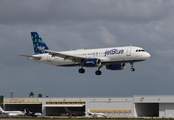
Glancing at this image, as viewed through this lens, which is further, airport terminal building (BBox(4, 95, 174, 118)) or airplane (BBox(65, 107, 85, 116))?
airplane (BBox(65, 107, 85, 116))

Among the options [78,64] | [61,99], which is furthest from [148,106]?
[78,64]

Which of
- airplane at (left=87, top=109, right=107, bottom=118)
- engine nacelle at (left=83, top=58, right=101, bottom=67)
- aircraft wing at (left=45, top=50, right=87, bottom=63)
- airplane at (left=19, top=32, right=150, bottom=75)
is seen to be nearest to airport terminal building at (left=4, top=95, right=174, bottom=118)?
airplane at (left=87, top=109, right=107, bottom=118)

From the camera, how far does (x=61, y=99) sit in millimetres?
157375

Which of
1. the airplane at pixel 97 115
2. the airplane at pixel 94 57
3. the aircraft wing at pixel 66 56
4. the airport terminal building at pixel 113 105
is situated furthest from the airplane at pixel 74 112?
the aircraft wing at pixel 66 56

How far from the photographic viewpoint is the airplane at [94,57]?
104 meters

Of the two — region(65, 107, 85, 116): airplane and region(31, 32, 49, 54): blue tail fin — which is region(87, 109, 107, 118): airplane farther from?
region(31, 32, 49, 54): blue tail fin

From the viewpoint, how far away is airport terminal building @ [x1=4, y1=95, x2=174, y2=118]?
13488 cm

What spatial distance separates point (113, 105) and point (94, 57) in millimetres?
35170

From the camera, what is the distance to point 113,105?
142 metres

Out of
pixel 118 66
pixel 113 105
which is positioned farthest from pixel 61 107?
pixel 118 66

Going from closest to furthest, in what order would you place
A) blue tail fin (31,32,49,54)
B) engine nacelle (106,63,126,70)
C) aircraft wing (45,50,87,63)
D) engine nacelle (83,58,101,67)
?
engine nacelle (83,58,101,67)
aircraft wing (45,50,87,63)
engine nacelle (106,63,126,70)
blue tail fin (31,32,49,54)

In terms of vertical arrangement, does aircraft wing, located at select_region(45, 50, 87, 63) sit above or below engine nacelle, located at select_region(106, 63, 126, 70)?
above

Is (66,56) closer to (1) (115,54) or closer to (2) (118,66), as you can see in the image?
(2) (118,66)

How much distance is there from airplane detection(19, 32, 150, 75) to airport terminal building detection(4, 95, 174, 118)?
25.7 metres
